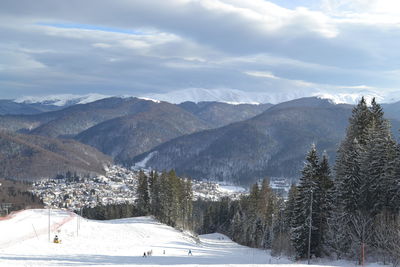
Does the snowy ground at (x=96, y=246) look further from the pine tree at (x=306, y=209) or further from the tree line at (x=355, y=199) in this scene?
the tree line at (x=355, y=199)

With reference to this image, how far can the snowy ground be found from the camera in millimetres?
37844

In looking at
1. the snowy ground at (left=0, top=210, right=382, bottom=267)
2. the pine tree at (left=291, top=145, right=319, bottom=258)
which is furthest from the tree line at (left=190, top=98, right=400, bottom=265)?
the snowy ground at (left=0, top=210, right=382, bottom=267)

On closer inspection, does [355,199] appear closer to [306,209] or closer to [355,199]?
[355,199]

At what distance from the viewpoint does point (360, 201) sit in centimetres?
4522

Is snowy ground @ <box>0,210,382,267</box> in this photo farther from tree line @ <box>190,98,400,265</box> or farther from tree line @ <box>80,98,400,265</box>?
tree line @ <box>80,98,400,265</box>

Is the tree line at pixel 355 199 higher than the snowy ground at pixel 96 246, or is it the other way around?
the tree line at pixel 355 199

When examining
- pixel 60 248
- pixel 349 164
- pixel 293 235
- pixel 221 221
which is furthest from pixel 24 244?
pixel 221 221

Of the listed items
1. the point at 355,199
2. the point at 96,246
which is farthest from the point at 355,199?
the point at 96,246

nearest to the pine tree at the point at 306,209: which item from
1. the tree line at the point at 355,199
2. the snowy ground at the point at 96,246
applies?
the tree line at the point at 355,199

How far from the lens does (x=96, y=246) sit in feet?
162

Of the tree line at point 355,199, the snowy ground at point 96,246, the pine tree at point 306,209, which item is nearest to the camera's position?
the snowy ground at point 96,246

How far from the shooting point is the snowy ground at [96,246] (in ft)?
124

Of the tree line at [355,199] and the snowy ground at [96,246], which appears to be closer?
the snowy ground at [96,246]

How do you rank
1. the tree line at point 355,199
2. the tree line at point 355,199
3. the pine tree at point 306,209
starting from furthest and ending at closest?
the pine tree at point 306,209 → the tree line at point 355,199 → the tree line at point 355,199
